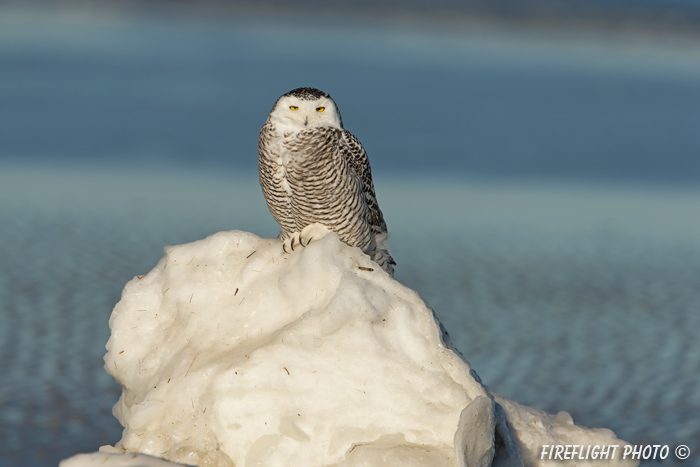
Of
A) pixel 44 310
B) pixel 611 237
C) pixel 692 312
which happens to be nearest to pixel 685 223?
pixel 611 237

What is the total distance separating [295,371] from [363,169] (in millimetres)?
1771

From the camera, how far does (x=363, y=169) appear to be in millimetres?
4738

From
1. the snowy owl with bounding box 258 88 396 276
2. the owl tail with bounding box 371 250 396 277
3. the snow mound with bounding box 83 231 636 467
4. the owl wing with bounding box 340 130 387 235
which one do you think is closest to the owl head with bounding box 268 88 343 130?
the snowy owl with bounding box 258 88 396 276

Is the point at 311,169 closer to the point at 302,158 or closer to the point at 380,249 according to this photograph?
the point at 302,158

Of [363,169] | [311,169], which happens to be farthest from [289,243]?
[363,169]

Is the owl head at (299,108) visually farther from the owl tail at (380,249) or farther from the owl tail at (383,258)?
the owl tail at (383,258)

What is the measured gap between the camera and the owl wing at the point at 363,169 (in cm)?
454

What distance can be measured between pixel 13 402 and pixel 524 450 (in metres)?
3.27

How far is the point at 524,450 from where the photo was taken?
398 centimetres

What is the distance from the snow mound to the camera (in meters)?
3.28

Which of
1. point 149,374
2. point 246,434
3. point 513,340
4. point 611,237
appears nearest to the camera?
point 246,434

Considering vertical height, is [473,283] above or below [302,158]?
below

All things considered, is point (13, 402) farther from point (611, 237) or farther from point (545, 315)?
point (611, 237)

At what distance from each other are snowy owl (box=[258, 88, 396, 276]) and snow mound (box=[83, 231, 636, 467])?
52cm
